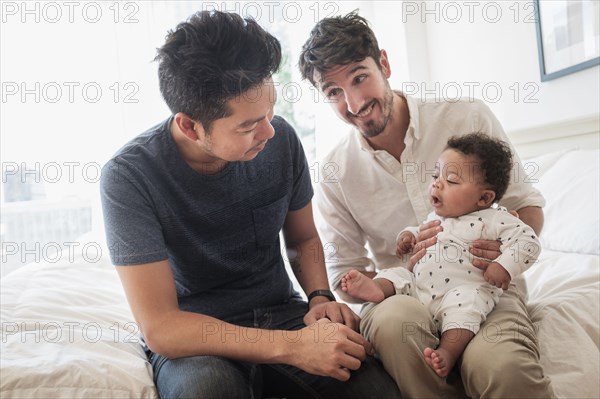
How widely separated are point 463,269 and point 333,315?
304mm

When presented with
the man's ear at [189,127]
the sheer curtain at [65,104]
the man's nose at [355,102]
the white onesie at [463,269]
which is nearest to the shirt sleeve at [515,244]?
the white onesie at [463,269]

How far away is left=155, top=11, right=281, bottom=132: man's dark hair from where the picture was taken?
1.08m

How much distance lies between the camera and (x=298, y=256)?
4.59 feet

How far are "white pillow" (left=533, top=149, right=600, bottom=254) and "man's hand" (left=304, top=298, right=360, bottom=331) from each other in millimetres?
854

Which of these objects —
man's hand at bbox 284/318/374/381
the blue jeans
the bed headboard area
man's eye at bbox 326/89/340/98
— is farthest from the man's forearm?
the bed headboard area

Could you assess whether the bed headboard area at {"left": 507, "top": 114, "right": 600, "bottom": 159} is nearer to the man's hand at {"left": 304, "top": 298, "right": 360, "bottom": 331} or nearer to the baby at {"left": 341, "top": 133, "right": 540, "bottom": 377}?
the baby at {"left": 341, "top": 133, "right": 540, "bottom": 377}

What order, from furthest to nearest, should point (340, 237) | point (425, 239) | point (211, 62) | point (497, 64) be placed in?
point (497, 64) < point (340, 237) < point (425, 239) < point (211, 62)

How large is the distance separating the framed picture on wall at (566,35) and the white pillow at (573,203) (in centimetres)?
36

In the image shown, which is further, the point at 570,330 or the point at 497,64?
the point at 497,64

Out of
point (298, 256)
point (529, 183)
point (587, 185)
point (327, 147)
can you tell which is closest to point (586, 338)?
point (529, 183)

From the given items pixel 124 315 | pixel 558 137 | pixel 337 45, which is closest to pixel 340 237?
pixel 337 45

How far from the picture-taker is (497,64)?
8.52ft

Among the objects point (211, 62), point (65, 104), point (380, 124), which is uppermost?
point (65, 104)

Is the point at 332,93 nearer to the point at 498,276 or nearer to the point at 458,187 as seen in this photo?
the point at 458,187
